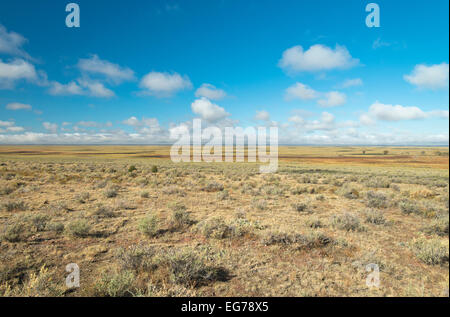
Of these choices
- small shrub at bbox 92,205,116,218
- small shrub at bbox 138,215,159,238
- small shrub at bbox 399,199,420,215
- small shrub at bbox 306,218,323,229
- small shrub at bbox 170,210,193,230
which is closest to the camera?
small shrub at bbox 138,215,159,238

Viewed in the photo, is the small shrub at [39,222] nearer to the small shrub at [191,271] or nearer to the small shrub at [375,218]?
the small shrub at [191,271]

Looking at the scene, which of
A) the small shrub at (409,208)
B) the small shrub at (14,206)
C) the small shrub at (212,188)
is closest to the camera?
the small shrub at (409,208)

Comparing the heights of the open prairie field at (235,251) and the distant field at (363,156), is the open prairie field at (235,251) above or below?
below

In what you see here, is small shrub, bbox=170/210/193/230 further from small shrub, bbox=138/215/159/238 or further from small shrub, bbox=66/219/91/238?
small shrub, bbox=66/219/91/238

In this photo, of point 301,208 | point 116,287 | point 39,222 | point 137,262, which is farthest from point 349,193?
point 39,222

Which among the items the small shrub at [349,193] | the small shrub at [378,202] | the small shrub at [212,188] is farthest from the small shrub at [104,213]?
the small shrub at [349,193]

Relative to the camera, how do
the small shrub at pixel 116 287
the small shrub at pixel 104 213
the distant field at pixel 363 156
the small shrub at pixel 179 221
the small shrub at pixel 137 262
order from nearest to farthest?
the distant field at pixel 363 156 → the small shrub at pixel 116 287 → the small shrub at pixel 137 262 → the small shrub at pixel 179 221 → the small shrub at pixel 104 213

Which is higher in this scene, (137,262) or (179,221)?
(137,262)

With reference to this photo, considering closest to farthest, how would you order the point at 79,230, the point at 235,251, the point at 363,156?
the point at 235,251
the point at 79,230
the point at 363,156

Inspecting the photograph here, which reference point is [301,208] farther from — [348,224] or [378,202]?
[378,202]

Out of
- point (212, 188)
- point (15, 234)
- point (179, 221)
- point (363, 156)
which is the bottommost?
point (212, 188)

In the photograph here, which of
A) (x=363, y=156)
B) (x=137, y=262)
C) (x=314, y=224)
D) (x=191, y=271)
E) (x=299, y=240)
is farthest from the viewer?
(x=363, y=156)

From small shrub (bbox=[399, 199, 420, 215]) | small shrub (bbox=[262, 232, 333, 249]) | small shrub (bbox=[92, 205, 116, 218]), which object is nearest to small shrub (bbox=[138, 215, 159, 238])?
small shrub (bbox=[92, 205, 116, 218])

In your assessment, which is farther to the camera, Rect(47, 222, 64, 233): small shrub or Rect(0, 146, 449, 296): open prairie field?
Rect(47, 222, 64, 233): small shrub
